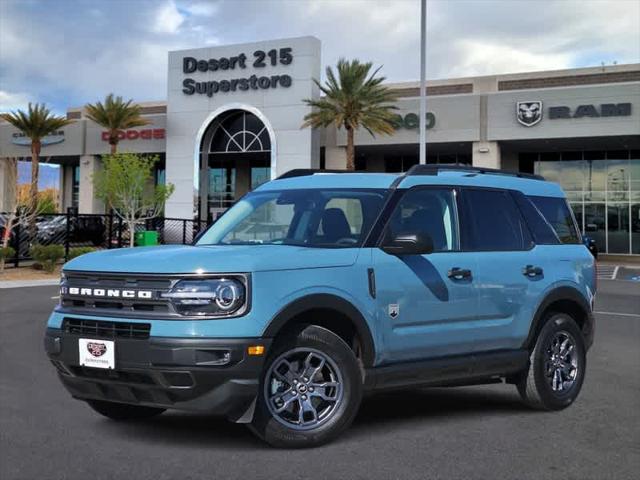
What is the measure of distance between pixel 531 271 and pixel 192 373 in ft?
10.5

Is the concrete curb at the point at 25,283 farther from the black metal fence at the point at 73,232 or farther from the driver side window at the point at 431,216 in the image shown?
the driver side window at the point at 431,216

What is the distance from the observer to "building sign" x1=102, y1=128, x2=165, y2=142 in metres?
46.6

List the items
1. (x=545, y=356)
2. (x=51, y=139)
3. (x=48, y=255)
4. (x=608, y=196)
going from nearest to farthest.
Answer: (x=545, y=356) → (x=48, y=255) → (x=608, y=196) → (x=51, y=139)

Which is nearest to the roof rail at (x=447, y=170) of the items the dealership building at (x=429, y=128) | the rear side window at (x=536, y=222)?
the rear side window at (x=536, y=222)

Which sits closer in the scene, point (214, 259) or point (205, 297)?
point (205, 297)

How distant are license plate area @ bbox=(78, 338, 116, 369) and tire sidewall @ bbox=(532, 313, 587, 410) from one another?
3.55 metres

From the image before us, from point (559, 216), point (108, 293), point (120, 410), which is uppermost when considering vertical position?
point (559, 216)

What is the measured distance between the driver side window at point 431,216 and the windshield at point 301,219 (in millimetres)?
206

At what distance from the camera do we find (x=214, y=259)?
464 centimetres

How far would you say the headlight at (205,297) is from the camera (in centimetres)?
452

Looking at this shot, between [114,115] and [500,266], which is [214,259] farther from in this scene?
[114,115]

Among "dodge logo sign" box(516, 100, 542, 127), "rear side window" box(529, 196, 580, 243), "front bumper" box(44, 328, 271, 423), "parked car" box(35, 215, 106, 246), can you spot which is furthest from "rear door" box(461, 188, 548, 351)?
"dodge logo sign" box(516, 100, 542, 127)

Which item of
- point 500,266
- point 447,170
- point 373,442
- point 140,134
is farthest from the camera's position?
point 140,134

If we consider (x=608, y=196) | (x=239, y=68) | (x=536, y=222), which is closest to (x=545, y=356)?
(x=536, y=222)
